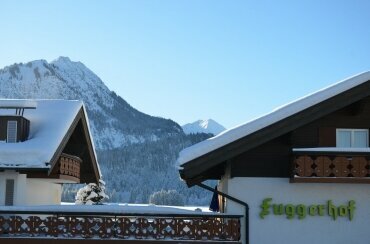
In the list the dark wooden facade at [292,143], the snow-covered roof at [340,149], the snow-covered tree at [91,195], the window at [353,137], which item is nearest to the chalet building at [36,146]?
the dark wooden facade at [292,143]

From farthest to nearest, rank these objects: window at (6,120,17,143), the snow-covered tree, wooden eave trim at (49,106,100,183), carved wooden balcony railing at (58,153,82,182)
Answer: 1. the snow-covered tree
2. carved wooden balcony railing at (58,153,82,182)
3. window at (6,120,17,143)
4. wooden eave trim at (49,106,100,183)

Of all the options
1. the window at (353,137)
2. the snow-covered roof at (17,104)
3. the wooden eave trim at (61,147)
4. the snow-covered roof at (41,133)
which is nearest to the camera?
the window at (353,137)

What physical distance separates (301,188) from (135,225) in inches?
202

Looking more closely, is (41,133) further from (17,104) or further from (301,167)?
(301,167)

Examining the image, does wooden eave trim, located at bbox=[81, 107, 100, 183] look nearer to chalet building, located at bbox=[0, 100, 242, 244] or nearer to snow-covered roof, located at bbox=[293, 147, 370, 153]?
chalet building, located at bbox=[0, 100, 242, 244]

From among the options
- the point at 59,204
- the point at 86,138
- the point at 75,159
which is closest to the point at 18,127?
the point at 59,204

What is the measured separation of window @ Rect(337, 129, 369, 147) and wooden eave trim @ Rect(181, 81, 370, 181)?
131 cm

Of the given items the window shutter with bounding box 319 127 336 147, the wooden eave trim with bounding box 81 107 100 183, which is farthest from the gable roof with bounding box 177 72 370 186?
the wooden eave trim with bounding box 81 107 100 183

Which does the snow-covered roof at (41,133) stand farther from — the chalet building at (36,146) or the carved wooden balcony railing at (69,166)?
the carved wooden balcony railing at (69,166)

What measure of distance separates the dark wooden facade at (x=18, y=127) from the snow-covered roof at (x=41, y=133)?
265 millimetres

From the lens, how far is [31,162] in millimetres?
23031

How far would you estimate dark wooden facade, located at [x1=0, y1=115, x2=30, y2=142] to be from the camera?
24.8 meters

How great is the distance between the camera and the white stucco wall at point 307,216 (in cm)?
1862

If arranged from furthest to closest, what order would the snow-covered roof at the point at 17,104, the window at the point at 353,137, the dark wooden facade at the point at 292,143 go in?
the snow-covered roof at the point at 17,104
the window at the point at 353,137
the dark wooden facade at the point at 292,143
